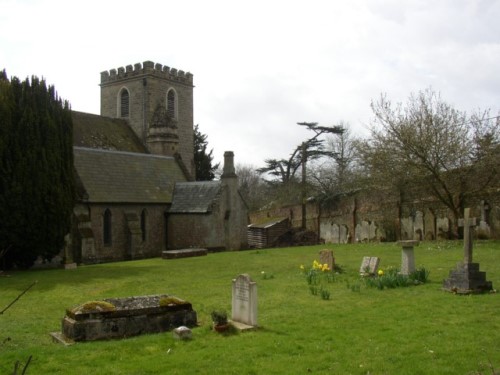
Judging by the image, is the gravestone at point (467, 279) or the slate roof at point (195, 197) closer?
the gravestone at point (467, 279)

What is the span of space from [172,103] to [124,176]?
56.4ft

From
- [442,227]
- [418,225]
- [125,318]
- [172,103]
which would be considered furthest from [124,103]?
[125,318]

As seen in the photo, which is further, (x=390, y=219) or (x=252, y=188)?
(x=252, y=188)

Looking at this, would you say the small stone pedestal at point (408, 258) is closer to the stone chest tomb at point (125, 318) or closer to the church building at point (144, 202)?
the stone chest tomb at point (125, 318)

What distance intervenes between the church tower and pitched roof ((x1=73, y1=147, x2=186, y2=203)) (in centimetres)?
783

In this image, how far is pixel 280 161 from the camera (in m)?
47.0

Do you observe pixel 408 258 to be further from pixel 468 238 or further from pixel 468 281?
pixel 468 281

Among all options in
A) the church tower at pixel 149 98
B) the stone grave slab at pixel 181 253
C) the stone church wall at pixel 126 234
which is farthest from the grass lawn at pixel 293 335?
the church tower at pixel 149 98

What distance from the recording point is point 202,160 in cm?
5000

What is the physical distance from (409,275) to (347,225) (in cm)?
2001

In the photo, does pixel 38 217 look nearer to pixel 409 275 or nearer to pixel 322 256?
pixel 322 256

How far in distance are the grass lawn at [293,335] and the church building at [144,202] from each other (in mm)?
10736

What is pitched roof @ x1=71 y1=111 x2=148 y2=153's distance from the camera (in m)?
35.4

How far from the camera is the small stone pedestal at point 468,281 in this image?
39.2 ft
